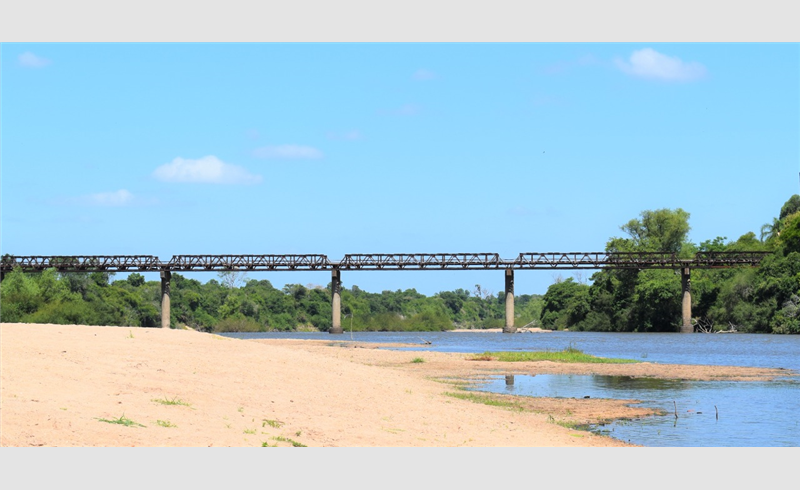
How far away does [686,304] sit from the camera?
4336 inches

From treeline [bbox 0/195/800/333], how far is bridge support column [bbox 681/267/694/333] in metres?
2.93

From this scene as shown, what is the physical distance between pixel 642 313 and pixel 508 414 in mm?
101780

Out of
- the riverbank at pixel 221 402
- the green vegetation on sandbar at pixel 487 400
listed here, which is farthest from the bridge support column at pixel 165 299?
the green vegetation on sandbar at pixel 487 400

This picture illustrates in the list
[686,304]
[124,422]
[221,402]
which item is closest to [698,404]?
[221,402]

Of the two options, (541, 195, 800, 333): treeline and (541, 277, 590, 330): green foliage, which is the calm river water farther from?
(541, 277, 590, 330): green foliage

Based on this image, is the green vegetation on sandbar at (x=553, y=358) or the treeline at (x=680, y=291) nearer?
the green vegetation on sandbar at (x=553, y=358)

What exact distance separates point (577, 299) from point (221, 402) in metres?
119

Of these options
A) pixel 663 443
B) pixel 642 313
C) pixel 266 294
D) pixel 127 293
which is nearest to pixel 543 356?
pixel 663 443

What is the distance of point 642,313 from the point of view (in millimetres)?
122250

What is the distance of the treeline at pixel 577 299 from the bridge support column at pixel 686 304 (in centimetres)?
293

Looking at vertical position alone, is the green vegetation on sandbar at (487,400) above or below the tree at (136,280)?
below

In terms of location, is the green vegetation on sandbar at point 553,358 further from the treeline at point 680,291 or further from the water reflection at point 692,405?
the treeline at point 680,291

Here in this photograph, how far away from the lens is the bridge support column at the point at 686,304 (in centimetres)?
10975

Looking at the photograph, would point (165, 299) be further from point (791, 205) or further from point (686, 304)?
point (791, 205)
